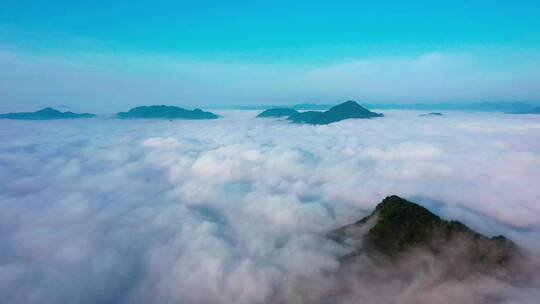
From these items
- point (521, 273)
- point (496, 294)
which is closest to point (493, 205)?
point (521, 273)

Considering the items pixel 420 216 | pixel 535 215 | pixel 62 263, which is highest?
pixel 420 216

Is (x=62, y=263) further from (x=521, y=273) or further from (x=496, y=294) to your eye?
(x=521, y=273)

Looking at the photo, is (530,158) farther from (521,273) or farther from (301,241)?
(301,241)

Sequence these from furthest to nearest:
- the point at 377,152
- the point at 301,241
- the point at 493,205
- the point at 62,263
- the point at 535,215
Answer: the point at 377,152 → the point at 493,205 → the point at 535,215 → the point at 301,241 → the point at 62,263

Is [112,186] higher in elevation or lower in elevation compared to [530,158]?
lower

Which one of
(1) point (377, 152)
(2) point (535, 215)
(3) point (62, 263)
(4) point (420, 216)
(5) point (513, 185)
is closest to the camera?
(4) point (420, 216)

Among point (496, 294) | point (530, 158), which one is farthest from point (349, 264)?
point (530, 158)

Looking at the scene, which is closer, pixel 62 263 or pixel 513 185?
pixel 62 263
